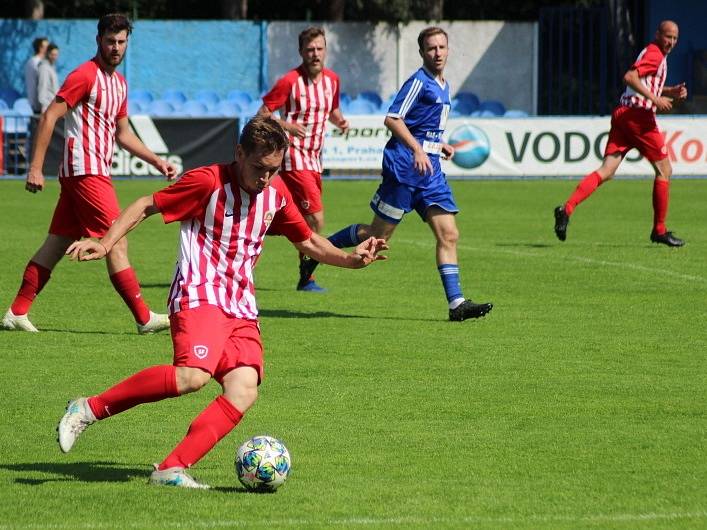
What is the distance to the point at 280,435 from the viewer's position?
6449 mm

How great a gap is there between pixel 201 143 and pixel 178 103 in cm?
743

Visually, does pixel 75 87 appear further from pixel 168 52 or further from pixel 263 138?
pixel 168 52

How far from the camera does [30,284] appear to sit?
9.33 meters

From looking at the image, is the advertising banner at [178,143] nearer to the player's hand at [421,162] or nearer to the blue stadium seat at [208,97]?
the blue stadium seat at [208,97]

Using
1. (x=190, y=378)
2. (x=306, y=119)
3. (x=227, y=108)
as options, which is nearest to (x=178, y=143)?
(x=227, y=108)

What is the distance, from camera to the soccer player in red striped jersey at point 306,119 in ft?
38.2

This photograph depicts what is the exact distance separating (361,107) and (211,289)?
25422 millimetres

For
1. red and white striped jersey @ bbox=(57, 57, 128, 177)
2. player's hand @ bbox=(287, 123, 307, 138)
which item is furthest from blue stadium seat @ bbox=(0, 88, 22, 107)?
red and white striped jersey @ bbox=(57, 57, 128, 177)

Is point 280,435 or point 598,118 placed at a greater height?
point 280,435

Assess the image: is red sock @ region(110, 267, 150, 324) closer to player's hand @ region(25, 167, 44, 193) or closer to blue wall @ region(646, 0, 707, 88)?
player's hand @ region(25, 167, 44, 193)

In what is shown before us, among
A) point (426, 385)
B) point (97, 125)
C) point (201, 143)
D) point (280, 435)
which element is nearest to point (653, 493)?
point (280, 435)

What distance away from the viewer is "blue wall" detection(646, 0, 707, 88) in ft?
112

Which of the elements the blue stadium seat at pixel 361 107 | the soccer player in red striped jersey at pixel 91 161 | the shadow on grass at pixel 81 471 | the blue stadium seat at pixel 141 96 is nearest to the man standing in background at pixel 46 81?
the blue stadium seat at pixel 141 96

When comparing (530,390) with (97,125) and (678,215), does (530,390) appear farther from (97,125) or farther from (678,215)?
(678,215)
